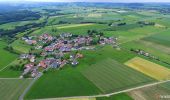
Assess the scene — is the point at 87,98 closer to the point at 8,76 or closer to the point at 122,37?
the point at 8,76

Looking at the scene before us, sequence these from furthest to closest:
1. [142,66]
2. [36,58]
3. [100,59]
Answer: [36,58]
[100,59]
[142,66]

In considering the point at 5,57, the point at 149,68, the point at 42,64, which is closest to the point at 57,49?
the point at 42,64

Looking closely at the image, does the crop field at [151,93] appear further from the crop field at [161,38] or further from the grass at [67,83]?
the crop field at [161,38]

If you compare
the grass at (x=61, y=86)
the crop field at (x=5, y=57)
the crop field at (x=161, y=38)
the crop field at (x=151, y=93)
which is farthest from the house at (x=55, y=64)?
the crop field at (x=161, y=38)

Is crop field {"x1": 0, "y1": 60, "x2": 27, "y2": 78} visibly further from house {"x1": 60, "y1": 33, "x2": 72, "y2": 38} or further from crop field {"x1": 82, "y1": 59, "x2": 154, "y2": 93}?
house {"x1": 60, "y1": 33, "x2": 72, "y2": 38}

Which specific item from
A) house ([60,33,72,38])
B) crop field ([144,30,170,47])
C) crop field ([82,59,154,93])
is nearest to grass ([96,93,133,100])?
crop field ([82,59,154,93])

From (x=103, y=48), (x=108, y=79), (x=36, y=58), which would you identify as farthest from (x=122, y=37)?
(x=108, y=79)
